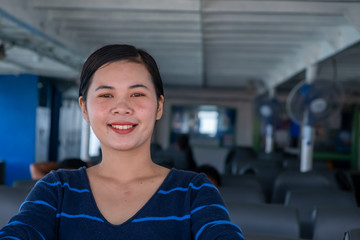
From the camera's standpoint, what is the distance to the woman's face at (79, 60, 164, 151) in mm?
1277

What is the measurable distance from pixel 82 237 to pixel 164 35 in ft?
15.7

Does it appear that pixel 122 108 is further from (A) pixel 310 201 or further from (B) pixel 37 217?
(A) pixel 310 201

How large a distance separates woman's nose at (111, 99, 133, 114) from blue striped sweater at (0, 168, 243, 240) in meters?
0.25

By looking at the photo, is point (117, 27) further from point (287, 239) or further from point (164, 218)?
point (164, 218)

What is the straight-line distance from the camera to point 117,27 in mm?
5379

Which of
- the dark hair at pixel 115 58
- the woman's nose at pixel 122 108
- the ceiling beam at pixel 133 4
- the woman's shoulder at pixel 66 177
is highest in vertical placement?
the ceiling beam at pixel 133 4

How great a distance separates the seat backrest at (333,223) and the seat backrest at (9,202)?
168 cm

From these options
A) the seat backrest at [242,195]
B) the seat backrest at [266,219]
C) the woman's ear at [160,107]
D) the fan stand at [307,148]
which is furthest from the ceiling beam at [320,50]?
the woman's ear at [160,107]

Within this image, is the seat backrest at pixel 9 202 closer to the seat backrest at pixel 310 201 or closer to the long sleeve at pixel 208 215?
the long sleeve at pixel 208 215

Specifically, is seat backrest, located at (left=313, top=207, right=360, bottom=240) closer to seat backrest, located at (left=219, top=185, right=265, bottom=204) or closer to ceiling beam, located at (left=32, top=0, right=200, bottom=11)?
seat backrest, located at (left=219, top=185, right=265, bottom=204)

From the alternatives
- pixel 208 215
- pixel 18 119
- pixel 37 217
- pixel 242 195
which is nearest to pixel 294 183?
pixel 242 195

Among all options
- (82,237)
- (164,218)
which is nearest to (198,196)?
(164,218)

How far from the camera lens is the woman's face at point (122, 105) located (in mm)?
1277

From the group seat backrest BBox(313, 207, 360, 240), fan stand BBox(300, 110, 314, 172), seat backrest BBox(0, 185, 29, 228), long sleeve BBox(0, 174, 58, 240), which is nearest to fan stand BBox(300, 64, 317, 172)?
fan stand BBox(300, 110, 314, 172)
